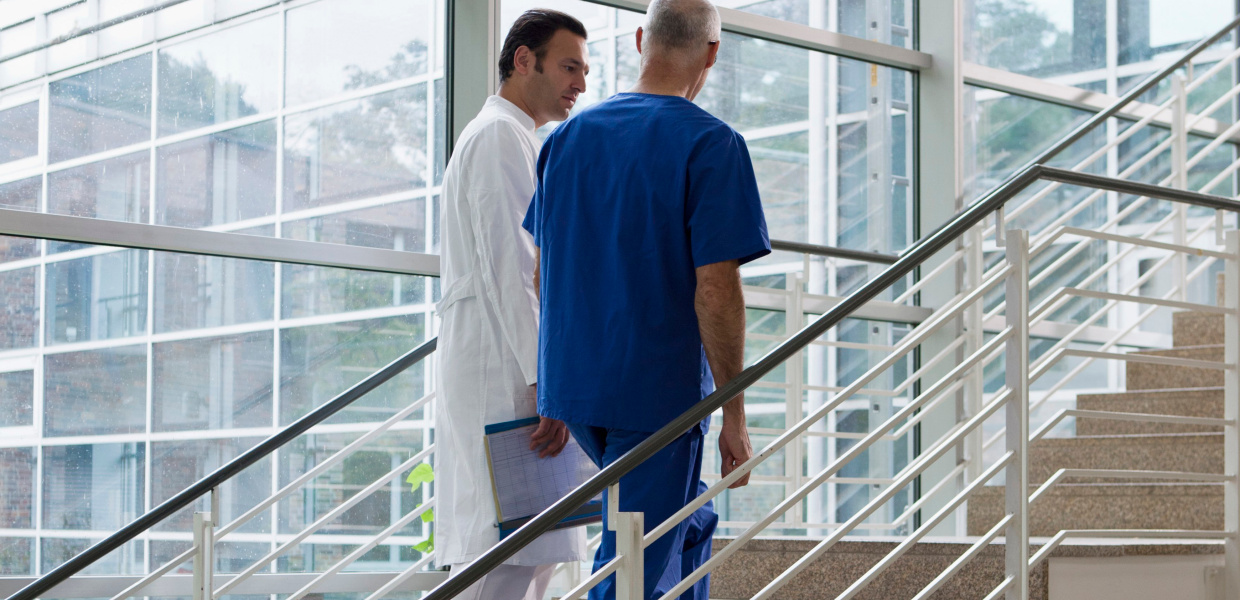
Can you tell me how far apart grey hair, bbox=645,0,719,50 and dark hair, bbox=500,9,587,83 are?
33 cm

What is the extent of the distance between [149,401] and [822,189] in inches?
109

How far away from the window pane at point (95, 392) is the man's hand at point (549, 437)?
2.00m

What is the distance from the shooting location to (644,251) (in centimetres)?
195

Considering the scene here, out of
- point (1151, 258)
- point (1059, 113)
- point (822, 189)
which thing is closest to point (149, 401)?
point (822, 189)

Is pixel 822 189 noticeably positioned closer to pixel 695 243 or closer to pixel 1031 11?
pixel 1031 11

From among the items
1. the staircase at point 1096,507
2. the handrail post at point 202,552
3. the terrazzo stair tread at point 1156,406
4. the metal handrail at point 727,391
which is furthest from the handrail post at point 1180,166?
the handrail post at point 202,552

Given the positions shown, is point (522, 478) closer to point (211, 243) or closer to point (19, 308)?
point (211, 243)

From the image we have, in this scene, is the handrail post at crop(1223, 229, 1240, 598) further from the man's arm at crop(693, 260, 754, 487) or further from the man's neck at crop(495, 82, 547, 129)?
the man's neck at crop(495, 82, 547, 129)

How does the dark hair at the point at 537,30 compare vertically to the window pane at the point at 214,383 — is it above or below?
above

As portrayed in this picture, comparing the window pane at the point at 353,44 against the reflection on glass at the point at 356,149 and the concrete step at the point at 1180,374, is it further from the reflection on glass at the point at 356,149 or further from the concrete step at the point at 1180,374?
the concrete step at the point at 1180,374

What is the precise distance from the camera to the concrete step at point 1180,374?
156 inches

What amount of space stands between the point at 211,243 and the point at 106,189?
335 millimetres

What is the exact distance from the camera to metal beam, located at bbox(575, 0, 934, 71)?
482 centimetres

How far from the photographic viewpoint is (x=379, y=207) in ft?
13.6
